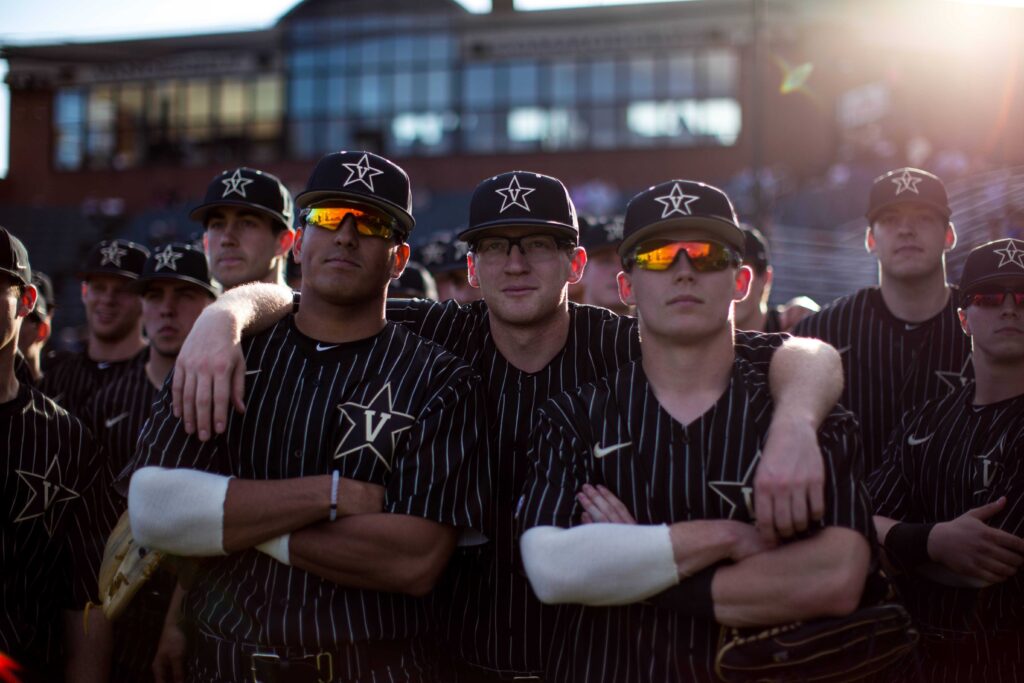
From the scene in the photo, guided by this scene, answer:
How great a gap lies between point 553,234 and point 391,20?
34.9 m

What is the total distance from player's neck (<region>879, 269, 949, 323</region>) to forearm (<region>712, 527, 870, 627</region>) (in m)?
2.67

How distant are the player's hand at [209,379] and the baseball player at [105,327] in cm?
319

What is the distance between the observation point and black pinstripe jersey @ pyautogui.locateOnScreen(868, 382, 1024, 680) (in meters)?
3.88

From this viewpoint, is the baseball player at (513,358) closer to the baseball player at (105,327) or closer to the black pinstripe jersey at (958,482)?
the black pinstripe jersey at (958,482)

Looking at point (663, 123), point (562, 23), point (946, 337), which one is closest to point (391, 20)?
point (562, 23)

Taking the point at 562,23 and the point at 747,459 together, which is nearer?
the point at 747,459

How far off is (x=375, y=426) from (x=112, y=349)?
3937 millimetres

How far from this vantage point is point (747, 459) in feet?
10.3

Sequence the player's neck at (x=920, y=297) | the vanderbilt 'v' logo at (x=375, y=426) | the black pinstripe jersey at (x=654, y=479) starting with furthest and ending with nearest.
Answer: the player's neck at (x=920, y=297), the vanderbilt 'v' logo at (x=375, y=426), the black pinstripe jersey at (x=654, y=479)

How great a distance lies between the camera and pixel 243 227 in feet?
17.6

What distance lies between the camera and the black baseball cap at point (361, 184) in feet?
11.8

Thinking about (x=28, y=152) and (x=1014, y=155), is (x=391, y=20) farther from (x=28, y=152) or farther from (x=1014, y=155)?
(x=1014, y=155)

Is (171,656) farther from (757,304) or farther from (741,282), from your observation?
(757,304)

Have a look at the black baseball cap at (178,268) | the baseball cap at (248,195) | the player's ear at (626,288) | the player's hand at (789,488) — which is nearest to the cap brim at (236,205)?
→ the baseball cap at (248,195)
